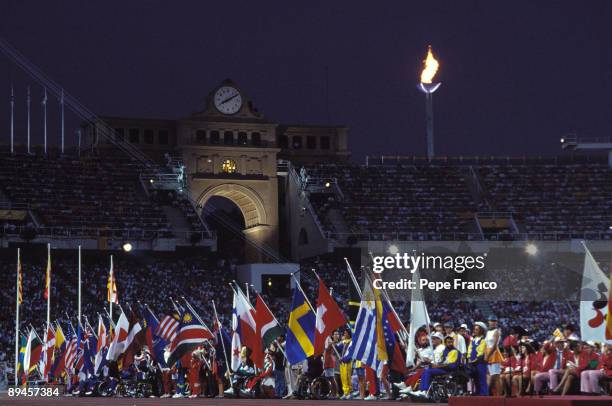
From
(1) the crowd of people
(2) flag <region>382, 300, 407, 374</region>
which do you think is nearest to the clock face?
(1) the crowd of people

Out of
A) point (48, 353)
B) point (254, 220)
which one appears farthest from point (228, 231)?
point (48, 353)

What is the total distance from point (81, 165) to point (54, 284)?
12304 mm

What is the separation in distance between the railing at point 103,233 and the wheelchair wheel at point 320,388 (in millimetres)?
33412

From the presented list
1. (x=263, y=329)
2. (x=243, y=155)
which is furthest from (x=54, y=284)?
(x=263, y=329)

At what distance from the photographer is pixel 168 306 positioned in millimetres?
54312

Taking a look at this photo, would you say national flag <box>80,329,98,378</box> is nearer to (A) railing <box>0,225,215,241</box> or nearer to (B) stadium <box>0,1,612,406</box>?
(B) stadium <box>0,1,612,406</box>

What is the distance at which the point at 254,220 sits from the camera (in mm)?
69938

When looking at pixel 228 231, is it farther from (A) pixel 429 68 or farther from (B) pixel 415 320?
(B) pixel 415 320

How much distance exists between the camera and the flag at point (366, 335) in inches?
988

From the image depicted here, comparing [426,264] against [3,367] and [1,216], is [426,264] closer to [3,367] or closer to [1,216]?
[1,216]

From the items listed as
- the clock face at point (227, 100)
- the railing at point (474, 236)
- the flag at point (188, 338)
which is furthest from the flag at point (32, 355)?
the clock face at point (227, 100)

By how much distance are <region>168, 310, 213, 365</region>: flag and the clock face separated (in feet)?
134

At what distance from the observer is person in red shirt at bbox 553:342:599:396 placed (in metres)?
21.2

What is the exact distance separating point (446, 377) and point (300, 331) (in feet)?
15.2
